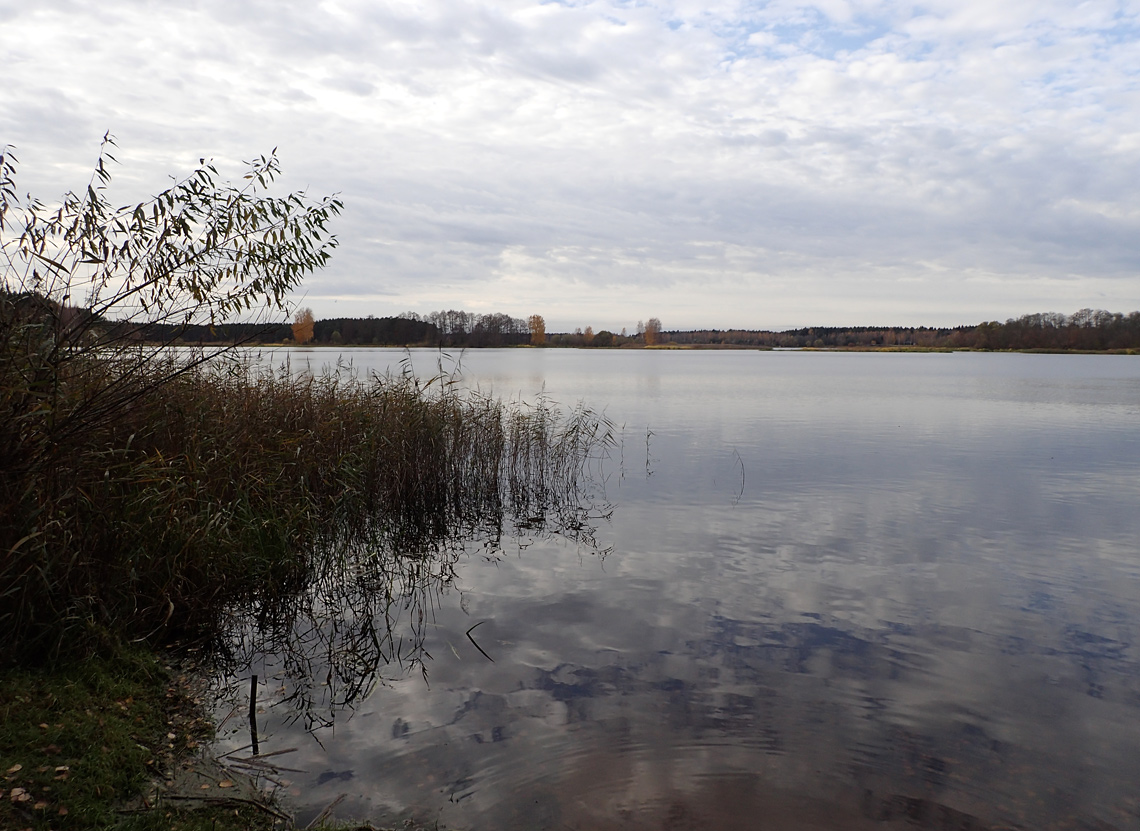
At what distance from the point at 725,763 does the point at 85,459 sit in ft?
18.7

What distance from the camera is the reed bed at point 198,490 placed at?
17.6 feet

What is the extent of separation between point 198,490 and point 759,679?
5683 millimetres

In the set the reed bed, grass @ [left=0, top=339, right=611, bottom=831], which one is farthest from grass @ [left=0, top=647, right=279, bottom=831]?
the reed bed

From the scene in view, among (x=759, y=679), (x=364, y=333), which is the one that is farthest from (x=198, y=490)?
(x=364, y=333)

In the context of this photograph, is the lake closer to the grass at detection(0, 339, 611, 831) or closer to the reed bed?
the grass at detection(0, 339, 611, 831)

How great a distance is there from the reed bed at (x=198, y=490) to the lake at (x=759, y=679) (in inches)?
46.3

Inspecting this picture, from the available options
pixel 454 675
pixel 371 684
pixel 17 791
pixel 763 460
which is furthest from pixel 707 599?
pixel 763 460

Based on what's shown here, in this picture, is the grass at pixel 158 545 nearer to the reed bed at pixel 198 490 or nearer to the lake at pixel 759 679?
the reed bed at pixel 198 490

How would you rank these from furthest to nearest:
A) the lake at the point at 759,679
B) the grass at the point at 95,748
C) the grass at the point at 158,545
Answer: the lake at the point at 759,679 < the grass at the point at 158,545 < the grass at the point at 95,748

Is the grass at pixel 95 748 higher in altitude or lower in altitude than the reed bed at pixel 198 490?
lower

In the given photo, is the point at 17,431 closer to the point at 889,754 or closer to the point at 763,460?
the point at 889,754

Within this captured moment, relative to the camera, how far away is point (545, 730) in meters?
5.90

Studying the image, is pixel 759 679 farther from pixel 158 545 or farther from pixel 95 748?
pixel 158 545

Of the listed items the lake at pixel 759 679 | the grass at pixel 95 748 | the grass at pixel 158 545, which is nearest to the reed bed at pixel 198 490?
the grass at pixel 158 545
